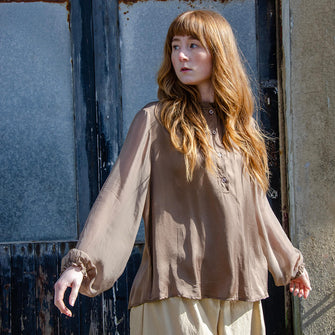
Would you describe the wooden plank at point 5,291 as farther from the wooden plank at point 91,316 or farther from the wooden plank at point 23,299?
the wooden plank at point 91,316

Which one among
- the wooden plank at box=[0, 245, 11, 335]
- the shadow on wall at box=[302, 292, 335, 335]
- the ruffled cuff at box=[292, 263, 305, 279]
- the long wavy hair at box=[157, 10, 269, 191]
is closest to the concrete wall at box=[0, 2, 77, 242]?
the wooden plank at box=[0, 245, 11, 335]

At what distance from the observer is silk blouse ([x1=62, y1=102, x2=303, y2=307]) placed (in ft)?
6.89

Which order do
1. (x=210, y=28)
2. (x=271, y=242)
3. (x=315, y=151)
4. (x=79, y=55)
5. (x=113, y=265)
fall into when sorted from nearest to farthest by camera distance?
(x=113, y=265), (x=210, y=28), (x=271, y=242), (x=315, y=151), (x=79, y=55)

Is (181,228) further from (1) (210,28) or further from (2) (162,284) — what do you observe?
(1) (210,28)

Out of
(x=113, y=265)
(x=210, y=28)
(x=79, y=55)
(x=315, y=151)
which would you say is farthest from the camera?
(x=79, y=55)

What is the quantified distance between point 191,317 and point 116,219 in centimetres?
42

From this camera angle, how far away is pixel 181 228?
2.16m

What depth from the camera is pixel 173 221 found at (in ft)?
7.09

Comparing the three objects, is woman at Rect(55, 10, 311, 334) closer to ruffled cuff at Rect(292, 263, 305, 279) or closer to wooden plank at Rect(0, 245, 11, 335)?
ruffled cuff at Rect(292, 263, 305, 279)

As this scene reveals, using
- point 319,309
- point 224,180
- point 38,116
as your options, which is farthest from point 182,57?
point 319,309

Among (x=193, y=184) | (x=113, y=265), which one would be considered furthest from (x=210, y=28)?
(x=113, y=265)

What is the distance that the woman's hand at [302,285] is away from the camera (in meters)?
2.48

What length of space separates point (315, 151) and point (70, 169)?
4.44ft

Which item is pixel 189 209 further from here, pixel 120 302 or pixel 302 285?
pixel 120 302
